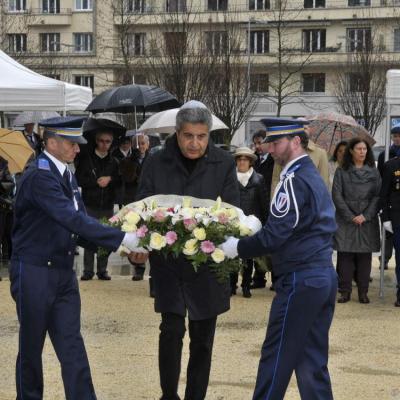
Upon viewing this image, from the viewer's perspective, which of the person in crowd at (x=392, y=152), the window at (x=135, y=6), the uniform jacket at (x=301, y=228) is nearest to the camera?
the uniform jacket at (x=301, y=228)

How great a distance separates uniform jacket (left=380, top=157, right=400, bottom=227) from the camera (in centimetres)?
959

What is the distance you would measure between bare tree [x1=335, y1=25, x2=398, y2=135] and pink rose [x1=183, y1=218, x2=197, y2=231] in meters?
35.1

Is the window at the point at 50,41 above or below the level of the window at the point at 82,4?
below

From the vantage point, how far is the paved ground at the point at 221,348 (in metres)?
6.11

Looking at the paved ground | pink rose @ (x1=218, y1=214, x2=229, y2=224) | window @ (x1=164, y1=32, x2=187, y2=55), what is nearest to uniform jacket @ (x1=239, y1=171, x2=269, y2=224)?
the paved ground

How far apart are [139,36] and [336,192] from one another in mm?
41640

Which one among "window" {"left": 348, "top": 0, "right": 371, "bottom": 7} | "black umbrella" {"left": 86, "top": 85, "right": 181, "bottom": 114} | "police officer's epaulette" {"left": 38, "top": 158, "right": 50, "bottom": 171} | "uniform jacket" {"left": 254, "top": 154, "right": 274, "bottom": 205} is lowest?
"uniform jacket" {"left": 254, "top": 154, "right": 274, "bottom": 205}

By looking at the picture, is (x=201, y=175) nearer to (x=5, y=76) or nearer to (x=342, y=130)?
(x=5, y=76)

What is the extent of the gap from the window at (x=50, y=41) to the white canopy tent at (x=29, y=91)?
49091 mm

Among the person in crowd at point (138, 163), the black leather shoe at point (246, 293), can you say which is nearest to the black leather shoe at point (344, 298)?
the black leather shoe at point (246, 293)

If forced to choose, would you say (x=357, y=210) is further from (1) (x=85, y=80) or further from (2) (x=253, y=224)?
(1) (x=85, y=80)

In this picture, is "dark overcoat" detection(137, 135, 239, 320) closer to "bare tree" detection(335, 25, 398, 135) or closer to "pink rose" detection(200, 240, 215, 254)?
"pink rose" detection(200, 240, 215, 254)

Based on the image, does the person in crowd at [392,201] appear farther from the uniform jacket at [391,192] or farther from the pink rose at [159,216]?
the pink rose at [159,216]

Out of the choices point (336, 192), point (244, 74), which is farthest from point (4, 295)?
point (244, 74)
